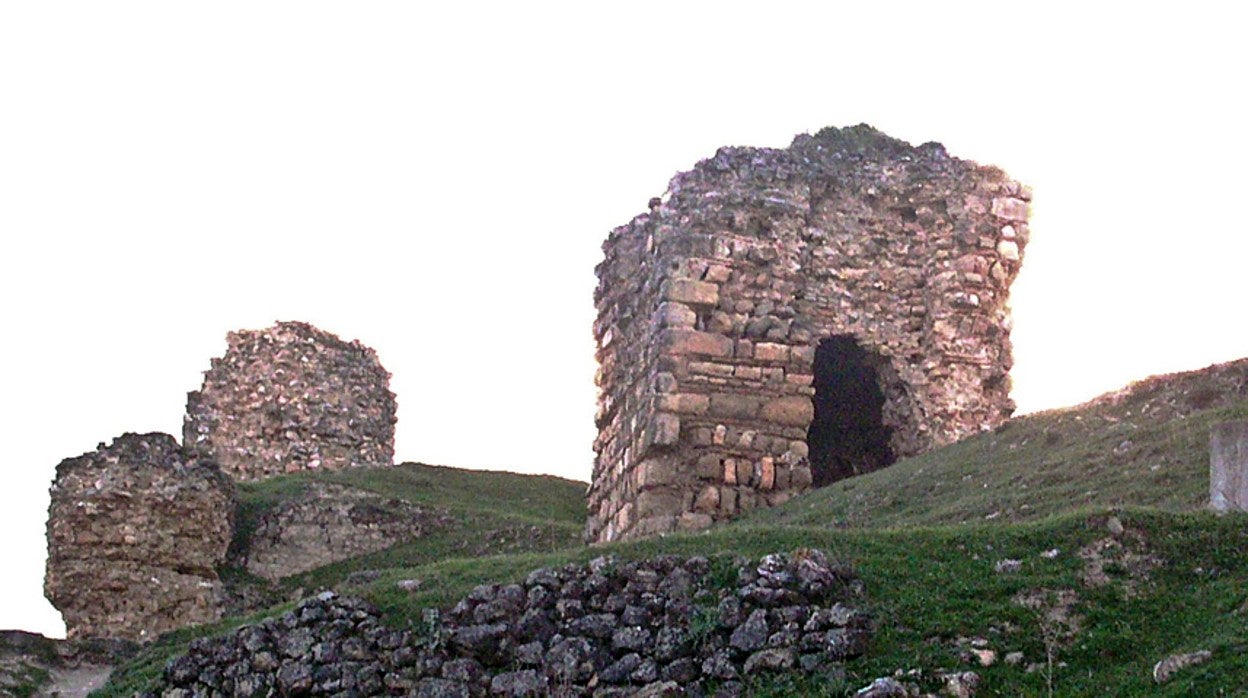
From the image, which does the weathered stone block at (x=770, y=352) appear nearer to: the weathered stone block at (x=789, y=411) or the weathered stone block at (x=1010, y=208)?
the weathered stone block at (x=789, y=411)

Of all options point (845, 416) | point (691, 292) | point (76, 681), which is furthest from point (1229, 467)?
point (845, 416)

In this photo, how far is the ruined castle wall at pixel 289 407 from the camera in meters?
33.8

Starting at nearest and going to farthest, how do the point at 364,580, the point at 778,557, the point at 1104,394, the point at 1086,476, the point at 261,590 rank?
the point at 778,557, the point at 1086,476, the point at 364,580, the point at 1104,394, the point at 261,590

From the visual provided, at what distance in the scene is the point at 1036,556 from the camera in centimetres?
1514

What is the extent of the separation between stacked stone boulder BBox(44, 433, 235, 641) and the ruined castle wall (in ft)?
26.1

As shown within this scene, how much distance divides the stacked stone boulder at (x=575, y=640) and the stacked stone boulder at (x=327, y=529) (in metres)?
9.56

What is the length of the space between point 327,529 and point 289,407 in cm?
794

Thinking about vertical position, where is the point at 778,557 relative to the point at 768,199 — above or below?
below

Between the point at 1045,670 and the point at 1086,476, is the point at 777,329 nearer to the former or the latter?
the point at 1086,476

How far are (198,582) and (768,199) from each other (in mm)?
8607

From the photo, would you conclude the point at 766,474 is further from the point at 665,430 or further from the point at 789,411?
the point at 665,430

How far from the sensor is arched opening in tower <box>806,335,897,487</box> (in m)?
26.7

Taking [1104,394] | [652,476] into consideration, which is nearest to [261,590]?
[652,476]

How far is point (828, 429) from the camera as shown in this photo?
27.6 m
